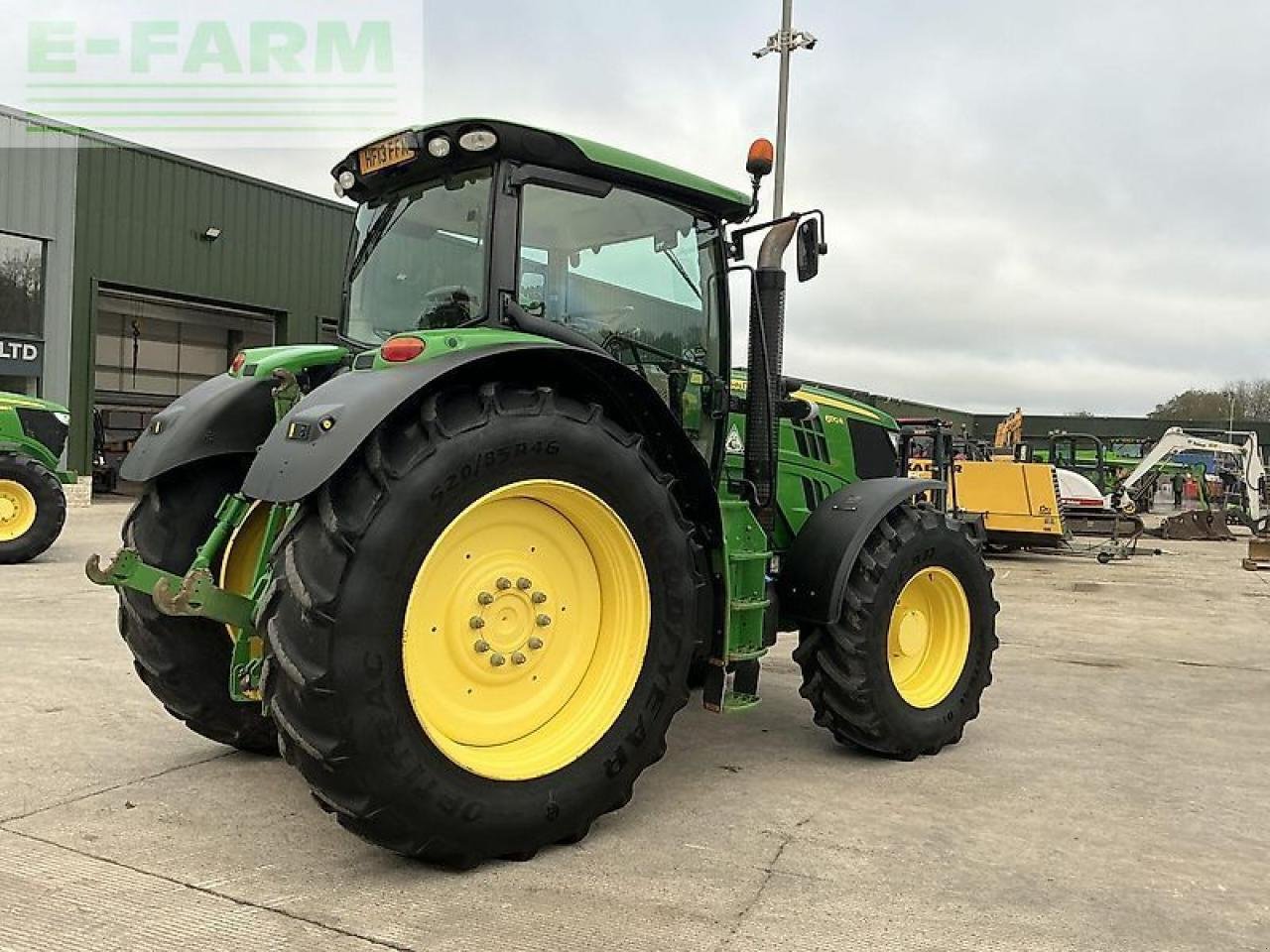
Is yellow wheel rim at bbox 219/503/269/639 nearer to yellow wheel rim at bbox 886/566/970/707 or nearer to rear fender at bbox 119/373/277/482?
rear fender at bbox 119/373/277/482

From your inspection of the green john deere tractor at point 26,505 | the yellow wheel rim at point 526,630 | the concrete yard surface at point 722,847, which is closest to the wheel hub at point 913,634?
the concrete yard surface at point 722,847

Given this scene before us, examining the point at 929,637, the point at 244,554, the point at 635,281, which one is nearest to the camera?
the point at 244,554

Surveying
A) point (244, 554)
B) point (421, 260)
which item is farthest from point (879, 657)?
point (244, 554)

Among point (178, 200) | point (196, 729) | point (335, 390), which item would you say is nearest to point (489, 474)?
point (335, 390)

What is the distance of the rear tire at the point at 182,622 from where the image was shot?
12.6 feet

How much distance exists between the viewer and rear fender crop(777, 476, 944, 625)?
4.34 metres

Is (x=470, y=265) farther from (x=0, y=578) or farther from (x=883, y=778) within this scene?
(x=0, y=578)

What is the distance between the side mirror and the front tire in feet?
4.57

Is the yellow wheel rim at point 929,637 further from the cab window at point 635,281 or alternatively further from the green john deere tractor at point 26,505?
the green john deere tractor at point 26,505

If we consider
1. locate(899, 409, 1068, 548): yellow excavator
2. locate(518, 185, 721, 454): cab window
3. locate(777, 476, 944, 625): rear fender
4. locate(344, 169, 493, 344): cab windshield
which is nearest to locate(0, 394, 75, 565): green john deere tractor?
locate(344, 169, 493, 344): cab windshield

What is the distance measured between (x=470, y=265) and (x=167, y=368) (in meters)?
26.8

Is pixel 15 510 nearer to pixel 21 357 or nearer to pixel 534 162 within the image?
pixel 534 162

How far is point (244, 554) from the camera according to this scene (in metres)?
4.02

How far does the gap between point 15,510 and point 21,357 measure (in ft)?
33.9
